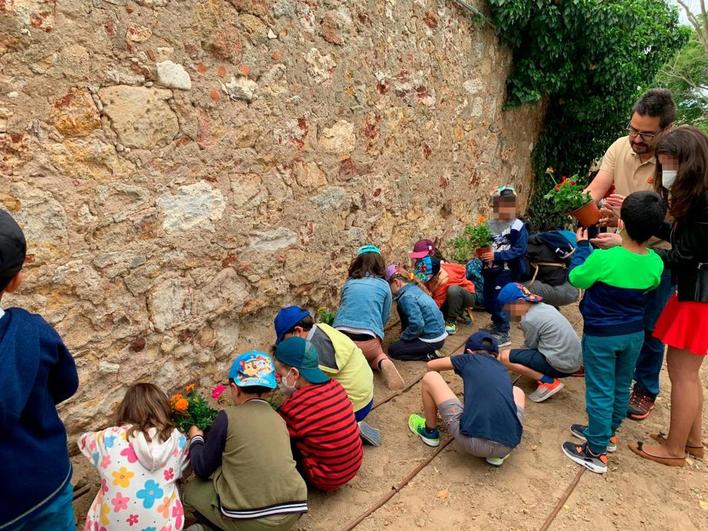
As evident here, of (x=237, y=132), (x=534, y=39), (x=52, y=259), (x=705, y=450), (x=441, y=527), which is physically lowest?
(x=441, y=527)

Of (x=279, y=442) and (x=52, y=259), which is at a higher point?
(x=52, y=259)

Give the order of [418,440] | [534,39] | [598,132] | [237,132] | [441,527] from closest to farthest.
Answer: [441,527] → [237,132] → [418,440] → [534,39] → [598,132]

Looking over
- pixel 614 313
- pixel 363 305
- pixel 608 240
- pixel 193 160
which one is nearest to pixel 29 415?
pixel 193 160

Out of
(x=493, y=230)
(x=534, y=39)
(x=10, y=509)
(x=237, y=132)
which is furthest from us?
(x=534, y=39)

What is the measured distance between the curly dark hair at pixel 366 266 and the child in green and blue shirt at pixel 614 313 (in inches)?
59.9

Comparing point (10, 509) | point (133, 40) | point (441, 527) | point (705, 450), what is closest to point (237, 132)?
point (133, 40)

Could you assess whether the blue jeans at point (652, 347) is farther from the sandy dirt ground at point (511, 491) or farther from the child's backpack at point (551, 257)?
the child's backpack at point (551, 257)

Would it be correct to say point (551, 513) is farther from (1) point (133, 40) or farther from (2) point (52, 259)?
(1) point (133, 40)

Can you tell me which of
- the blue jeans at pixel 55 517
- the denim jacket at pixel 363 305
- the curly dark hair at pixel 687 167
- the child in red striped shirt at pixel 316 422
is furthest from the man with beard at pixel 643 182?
the blue jeans at pixel 55 517

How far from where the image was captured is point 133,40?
2.52 m

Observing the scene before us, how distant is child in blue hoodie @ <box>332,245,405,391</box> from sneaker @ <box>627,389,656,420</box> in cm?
164

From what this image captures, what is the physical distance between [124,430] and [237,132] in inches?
69.7

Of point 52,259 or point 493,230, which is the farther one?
point 493,230

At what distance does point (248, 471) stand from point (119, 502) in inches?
21.5
